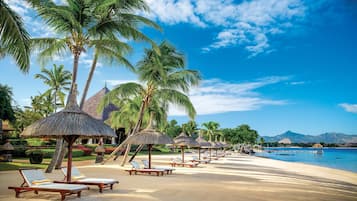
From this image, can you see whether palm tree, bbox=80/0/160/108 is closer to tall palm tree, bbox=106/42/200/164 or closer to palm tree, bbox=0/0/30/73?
tall palm tree, bbox=106/42/200/164

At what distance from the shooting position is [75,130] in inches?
287

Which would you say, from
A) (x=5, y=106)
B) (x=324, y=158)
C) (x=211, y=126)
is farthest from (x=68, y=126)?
(x=324, y=158)

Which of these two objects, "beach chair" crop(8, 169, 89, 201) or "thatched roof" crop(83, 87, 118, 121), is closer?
"beach chair" crop(8, 169, 89, 201)

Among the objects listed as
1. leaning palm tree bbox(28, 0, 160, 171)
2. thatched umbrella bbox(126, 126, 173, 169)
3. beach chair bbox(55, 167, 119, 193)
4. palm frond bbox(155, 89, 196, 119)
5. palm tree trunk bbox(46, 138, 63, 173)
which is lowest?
beach chair bbox(55, 167, 119, 193)

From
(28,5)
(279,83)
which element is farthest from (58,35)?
(279,83)

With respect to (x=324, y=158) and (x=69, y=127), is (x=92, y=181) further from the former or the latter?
(x=324, y=158)

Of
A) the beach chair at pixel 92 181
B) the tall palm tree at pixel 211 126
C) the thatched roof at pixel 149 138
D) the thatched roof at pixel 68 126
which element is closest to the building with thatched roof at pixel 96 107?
the tall palm tree at pixel 211 126

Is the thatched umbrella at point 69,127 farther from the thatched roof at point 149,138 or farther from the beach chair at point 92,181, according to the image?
the thatched roof at point 149,138

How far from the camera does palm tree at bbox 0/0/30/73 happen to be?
258 inches

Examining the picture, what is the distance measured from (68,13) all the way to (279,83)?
32.5 meters

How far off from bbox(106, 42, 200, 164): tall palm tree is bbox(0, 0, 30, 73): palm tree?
742cm

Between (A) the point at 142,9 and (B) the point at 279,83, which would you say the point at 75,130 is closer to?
(A) the point at 142,9

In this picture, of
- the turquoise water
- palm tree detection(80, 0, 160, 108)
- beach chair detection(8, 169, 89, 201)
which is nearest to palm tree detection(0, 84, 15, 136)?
palm tree detection(80, 0, 160, 108)

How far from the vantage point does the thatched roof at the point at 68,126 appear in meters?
7.24
